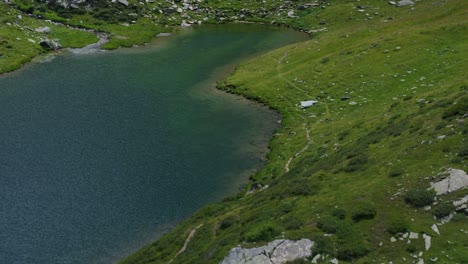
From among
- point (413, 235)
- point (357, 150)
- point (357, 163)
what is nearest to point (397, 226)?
point (413, 235)

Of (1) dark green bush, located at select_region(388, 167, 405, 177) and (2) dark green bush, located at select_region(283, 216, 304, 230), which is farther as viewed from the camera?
(1) dark green bush, located at select_region(388, 167, 405, 177)

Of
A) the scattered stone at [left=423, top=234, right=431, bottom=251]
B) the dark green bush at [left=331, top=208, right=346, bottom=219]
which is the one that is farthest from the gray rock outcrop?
the scattered stone at [left=423, top=234, right=431, bottom=251]

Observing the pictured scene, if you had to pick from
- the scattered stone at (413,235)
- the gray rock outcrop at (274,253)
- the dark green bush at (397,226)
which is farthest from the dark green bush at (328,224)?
the scattered stone at (413,235)

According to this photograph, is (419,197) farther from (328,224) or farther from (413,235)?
(328,224)

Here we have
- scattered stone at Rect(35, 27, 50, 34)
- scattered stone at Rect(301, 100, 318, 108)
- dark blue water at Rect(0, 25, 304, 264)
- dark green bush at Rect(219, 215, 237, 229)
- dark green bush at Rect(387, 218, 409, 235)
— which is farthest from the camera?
scattered stone at Rect(35, 27, 50, 34)

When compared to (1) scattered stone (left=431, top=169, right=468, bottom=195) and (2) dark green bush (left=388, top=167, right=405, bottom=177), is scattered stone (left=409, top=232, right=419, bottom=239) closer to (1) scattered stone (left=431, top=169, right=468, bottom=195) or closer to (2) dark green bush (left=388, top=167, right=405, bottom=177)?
(1) scattered stone (left=431, top=169, right=468, bottom=195)

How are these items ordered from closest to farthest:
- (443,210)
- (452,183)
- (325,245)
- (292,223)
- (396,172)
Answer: (325,245)
(443,210)
(452,183)
(292,223)
(396,172)
